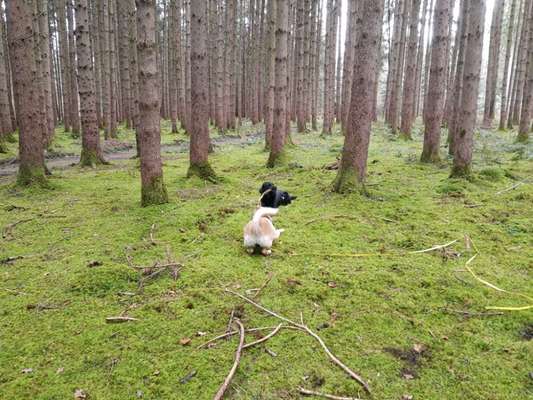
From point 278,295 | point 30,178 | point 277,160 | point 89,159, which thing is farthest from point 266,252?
point 89,159

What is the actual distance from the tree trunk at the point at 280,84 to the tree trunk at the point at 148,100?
417 centimetres

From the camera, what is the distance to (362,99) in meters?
6.09

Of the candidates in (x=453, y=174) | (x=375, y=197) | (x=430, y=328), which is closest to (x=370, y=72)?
(x=375, y=197)

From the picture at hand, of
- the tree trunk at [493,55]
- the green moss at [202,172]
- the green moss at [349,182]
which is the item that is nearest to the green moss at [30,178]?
the green moss at [202,172]

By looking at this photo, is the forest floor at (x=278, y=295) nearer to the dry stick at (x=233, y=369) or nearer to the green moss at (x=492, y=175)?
the dry stick at (x=233, y=369)

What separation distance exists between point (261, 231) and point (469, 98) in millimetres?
5307

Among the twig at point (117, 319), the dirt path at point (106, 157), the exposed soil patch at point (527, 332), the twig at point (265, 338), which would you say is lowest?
the twig at point (117, 319)

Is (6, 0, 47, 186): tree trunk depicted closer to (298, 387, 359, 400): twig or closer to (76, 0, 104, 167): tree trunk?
(76, 0, 104, 167): tree trunk

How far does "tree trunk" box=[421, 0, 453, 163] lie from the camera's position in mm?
8703

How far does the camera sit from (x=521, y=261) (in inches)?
158

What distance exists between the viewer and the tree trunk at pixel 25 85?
716 centimetres

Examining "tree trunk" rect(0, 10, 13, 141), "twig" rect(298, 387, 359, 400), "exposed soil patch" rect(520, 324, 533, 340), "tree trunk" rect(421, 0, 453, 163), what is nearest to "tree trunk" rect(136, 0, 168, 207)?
"twig" rect(298, 387, 359, 400)

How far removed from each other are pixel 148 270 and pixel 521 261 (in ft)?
13.2

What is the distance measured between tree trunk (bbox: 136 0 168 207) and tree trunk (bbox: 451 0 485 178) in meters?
5.55
